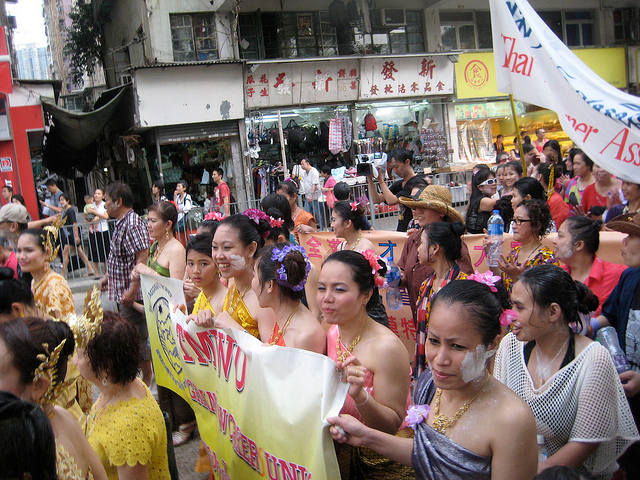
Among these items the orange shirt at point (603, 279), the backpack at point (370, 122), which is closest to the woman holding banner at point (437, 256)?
the orange shirt at point (603, 279)

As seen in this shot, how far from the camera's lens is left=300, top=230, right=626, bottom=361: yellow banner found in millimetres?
4836

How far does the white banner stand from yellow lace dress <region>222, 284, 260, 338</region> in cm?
254

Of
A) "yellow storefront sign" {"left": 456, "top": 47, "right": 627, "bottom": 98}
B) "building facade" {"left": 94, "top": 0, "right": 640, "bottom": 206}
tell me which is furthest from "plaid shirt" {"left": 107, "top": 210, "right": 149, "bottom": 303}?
"yellow storefront sign" {"left": 456, "top": 47, "right": 627, "bottom": 98}

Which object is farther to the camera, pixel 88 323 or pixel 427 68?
pixel 427 68

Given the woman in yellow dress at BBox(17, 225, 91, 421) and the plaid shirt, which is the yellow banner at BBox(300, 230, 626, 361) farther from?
the woman in yellow dress at BBox(17, 225, 91, 421)

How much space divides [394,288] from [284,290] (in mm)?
1849

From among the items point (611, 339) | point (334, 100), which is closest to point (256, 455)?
point (611, 339)

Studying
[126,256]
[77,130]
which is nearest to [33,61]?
[77,130]

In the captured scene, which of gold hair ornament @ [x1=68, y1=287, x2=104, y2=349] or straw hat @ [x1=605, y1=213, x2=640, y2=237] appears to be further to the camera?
straw hat @ [x1=605, y1=213, x2=640, y2=237]

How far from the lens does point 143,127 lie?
1512 centimetres

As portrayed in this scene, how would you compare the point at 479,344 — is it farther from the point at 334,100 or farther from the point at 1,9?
the point at 1,9

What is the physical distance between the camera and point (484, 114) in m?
19.9

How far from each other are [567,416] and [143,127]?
14315mm

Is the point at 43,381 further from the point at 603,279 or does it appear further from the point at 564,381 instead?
the point at 603,279
